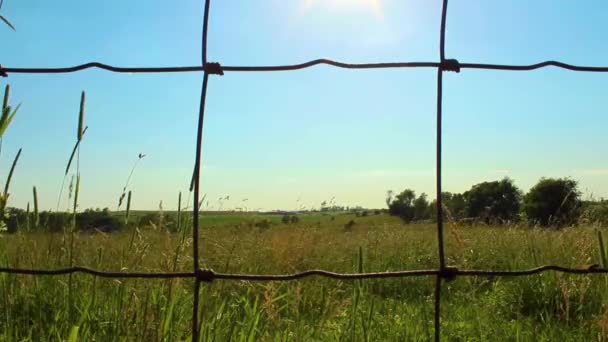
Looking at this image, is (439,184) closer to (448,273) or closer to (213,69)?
(448,273)

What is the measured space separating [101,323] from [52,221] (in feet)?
3.13

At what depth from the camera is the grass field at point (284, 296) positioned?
177 cm

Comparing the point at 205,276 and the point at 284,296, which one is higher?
the point at 205,276

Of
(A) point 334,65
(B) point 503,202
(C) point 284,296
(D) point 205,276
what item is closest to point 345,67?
(A) point 334,65

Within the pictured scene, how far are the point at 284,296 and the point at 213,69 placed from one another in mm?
1345

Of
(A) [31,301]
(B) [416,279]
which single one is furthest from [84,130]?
(B) [416,279]

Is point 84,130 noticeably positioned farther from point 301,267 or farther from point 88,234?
point 301,267

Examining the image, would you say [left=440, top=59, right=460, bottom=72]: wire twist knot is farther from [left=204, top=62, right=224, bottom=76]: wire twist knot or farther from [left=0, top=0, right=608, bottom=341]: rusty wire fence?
[left=204, top=62, right=224, bottom=76]: wire twist knot

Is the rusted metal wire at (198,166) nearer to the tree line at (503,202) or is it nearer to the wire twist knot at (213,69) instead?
the wire twist knot at (213,69)

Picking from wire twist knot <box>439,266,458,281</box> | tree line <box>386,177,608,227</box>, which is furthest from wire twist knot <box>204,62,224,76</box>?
tree line <box>386,177,608,227</box>

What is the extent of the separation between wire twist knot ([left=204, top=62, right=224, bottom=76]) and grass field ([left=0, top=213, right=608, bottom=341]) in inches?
25.0

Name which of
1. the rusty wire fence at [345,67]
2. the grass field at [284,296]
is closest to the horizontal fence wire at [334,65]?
the rusty wire fence at [345,67]

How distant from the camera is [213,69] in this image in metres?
1.25

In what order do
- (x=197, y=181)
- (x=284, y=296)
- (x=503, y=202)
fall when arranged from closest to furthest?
(x=197, y=181) → (x=284, y=296) → (x=503, y=202)
